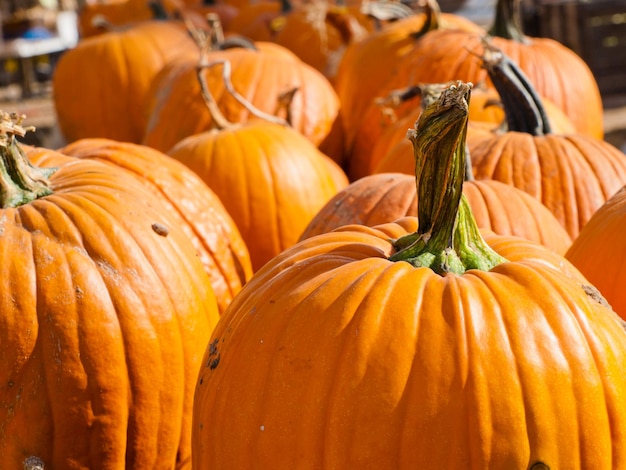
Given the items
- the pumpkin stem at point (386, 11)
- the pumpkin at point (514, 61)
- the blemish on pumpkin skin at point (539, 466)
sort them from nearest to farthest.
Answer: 1. the blemish on pumpkin skin at point (539, 466)
2. the pumpkin at point (514, 61)
3. the pumpkin stem at point (386, 11)

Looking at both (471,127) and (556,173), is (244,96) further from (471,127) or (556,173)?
(556,173)

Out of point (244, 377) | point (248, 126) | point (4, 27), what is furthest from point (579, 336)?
point (4, 27)

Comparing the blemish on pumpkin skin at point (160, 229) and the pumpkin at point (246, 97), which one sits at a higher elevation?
the blemish on pumpkin skin at point (160, 229)

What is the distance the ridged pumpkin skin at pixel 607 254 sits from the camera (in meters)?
2.23

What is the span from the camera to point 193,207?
2688 millimetres

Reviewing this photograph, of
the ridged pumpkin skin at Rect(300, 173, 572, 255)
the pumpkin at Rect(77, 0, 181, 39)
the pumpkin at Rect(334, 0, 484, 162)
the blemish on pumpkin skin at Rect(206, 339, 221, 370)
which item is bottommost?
the pumpkin at Rect(77, 0, 181, 39)

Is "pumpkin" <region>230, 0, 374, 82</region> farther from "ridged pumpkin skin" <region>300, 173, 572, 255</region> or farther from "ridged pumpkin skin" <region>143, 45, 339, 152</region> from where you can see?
"ridged pumpkin skin" <region>300, 173, 572, 255</region>

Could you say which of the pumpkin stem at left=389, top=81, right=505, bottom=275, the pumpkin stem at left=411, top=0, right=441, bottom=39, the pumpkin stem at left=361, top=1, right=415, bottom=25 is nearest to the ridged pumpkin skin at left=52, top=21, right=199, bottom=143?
the pumpkin stem at left=361, top=1, right=415, bottom=25

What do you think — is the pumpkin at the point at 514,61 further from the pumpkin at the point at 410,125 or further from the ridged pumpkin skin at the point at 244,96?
the ridged pumpkin skin at the point at 244,96

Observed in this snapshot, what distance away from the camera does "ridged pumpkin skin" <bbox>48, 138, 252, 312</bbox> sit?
2648mm

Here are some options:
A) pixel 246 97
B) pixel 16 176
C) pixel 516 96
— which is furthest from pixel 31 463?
pixel 246 97

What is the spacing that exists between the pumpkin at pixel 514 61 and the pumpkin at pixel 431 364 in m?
2.50

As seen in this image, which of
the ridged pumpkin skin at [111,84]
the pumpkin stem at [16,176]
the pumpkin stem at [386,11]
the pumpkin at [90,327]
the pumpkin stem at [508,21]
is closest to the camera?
the pumpkin at [90,327]

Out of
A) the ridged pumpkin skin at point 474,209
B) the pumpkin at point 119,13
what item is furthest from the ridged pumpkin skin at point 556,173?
the pumpkin at point 119,13
